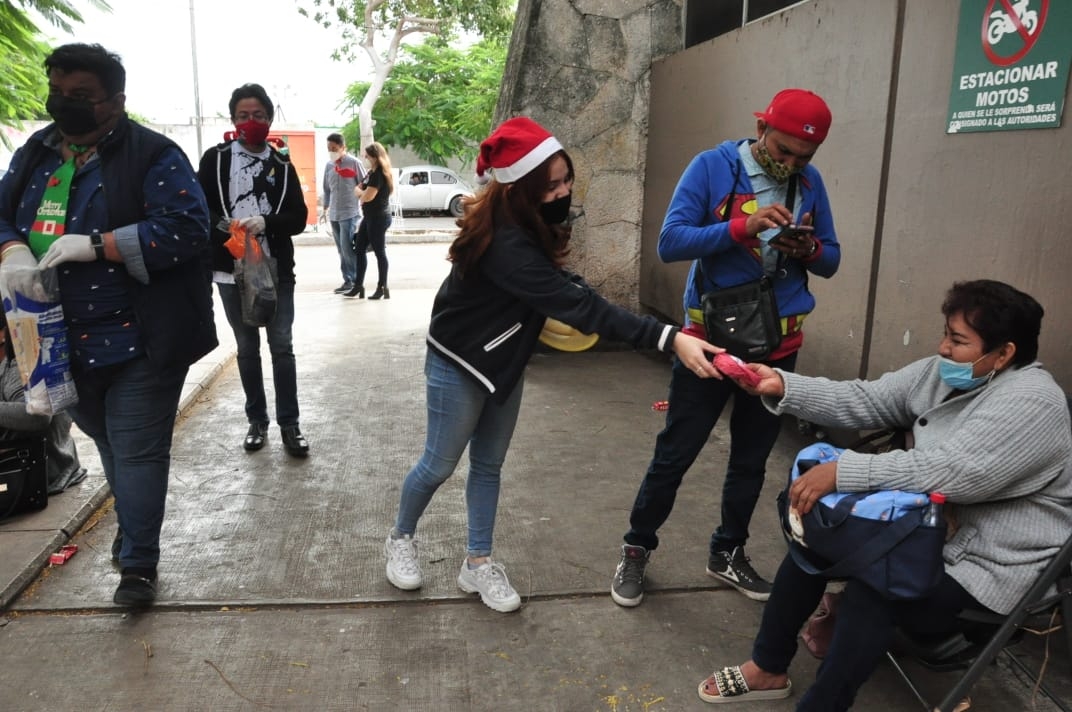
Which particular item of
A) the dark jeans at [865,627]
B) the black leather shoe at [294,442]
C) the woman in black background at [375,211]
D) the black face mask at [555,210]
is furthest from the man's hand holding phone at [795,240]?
the woman in black background at [375,211]

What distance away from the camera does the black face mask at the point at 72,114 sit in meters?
2.92

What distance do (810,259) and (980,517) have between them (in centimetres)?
109

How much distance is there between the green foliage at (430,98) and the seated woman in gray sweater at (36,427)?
87.8 ft

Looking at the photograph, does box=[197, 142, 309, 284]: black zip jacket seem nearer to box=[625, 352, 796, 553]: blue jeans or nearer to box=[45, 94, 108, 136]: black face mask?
box=[45, 94, 108, 136]: black face mask

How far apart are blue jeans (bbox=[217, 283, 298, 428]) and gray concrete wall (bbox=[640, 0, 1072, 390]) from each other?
2934 mm

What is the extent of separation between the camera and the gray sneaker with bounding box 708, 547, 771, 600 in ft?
11.0

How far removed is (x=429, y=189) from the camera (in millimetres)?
28000

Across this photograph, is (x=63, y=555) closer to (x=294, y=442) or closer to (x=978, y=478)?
(x=294, y=442)

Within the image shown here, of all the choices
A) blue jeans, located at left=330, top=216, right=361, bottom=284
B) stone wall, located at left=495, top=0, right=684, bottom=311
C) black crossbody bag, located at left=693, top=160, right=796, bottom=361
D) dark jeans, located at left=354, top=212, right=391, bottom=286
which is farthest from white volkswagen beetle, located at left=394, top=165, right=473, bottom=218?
black crossbody bag, located at left=693, top=160, right=796, bottom=361

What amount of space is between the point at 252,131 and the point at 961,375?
11.7 ft

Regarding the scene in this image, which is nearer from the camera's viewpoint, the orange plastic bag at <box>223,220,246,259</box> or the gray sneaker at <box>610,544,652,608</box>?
the gray sneaker at <box>610,544,652,608</box>

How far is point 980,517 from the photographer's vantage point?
2.35 m

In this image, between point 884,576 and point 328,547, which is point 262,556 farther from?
point 884,576

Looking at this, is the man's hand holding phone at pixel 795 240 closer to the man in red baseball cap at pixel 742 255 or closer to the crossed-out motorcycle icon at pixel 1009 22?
the man in red baseball cap at pixel 742 255
